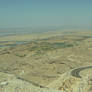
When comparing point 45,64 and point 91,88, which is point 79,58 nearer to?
point 45,64

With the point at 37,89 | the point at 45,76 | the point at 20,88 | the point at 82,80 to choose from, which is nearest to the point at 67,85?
the point at 82,80

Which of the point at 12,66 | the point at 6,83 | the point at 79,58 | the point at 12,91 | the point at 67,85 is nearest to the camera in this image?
the point at 12,91

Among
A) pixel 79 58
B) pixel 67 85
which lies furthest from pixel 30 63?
pixel 67 85

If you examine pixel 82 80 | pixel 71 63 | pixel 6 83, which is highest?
pixel 6 83

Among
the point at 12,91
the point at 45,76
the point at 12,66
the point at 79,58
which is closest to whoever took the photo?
the point at 12,91

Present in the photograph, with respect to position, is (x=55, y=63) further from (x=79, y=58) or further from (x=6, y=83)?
(x=6, y=83)

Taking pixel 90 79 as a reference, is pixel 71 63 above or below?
below

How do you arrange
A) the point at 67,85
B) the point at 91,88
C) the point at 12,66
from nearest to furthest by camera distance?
1. the point at 91,88
2. the point at 67,85
3. the point at 12,66

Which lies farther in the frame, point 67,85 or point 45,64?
point 45,64

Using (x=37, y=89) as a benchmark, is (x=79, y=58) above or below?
below
